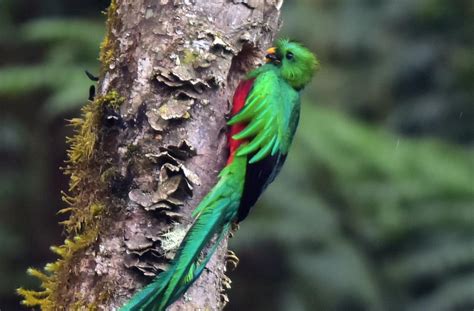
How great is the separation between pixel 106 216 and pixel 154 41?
1.79ft

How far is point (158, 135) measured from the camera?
2674 millimetres

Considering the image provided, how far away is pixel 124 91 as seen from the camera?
2703 mm

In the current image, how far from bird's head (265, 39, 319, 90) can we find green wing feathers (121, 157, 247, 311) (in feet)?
1.32

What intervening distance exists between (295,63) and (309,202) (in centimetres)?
358

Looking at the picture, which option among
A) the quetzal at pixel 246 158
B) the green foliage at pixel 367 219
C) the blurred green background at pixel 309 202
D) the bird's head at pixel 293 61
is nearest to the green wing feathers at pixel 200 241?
the quetzal at pixel 246 158

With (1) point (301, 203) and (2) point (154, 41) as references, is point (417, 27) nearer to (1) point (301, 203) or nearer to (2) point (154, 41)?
(1) point (301, 203)

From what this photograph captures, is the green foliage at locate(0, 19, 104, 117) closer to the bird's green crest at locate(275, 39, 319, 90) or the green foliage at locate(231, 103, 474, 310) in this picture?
the green foliage at locate(231, 103, 474, 310)

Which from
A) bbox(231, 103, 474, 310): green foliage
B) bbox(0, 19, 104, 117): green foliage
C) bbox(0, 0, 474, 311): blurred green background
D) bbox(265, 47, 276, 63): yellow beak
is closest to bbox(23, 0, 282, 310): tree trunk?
bbox(265, 47, 276, 63): yellow beak

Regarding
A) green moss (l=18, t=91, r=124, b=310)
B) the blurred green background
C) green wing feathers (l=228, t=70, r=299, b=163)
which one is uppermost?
green wing feathers (l=228, t=70, r=299, b=163)

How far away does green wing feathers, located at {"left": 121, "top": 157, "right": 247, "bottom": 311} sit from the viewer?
2475 millimetres

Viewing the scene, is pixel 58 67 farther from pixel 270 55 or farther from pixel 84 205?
pixel 84 205

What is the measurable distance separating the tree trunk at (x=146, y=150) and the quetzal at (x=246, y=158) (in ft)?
0.21

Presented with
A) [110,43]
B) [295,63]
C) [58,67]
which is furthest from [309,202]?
[110,43]

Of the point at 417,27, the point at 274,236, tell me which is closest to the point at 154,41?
the point at 274,236
